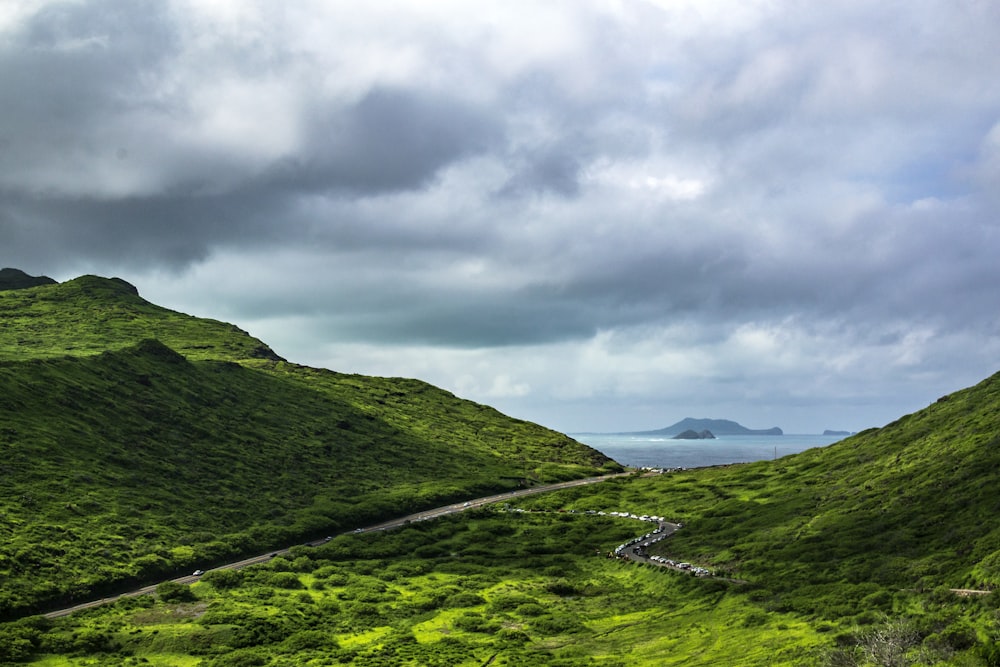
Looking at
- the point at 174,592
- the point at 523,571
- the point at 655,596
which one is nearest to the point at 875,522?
the point at 655,596

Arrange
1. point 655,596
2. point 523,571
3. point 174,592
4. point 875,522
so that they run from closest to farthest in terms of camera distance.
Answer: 1. point 655,596
2. point 174,592
3. point 875,522
4. point 523,571

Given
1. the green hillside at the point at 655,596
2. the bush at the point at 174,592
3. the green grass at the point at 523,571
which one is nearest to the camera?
the green hillside at the point at 655,596

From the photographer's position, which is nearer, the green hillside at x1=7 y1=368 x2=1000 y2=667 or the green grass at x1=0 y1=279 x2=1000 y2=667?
the green hillside at x1=7 y1=368 x2=1000 y2=667

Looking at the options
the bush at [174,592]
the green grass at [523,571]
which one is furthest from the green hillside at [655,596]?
the green grass at [523,571]

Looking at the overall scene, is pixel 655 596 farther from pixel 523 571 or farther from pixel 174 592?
pixel 174 592

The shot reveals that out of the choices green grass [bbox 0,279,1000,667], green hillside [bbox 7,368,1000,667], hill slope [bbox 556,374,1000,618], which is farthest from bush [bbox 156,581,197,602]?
hill slope [bbox 556,374,1000,618]

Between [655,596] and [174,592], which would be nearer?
[655,596]

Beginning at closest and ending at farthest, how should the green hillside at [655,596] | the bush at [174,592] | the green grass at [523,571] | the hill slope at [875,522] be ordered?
the green hillside at [655,596] → the green grass at [523,571] → the hill slope at [875,522] → the bush at [174,592]

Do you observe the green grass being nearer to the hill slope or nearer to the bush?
the hill slope

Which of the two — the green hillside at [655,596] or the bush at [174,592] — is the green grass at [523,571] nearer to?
the green hillside at [655,596]

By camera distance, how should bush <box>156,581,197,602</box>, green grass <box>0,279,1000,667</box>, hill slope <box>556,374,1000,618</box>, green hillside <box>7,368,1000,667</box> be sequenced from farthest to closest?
1. bush <box>156,581,197,602</box>
2. hill slope <box>556,374,1000,618</box>
3. green grass <box>0,279,1000,667</box>
4. green hillside <box>7,368,1000,667</box>

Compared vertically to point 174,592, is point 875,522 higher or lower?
higher

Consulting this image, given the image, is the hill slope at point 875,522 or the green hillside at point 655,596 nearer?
the green hillside at point 655,596

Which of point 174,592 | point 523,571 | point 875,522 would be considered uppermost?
point 875,522
